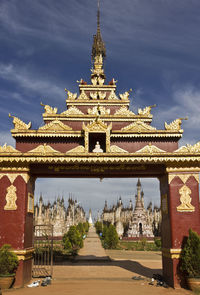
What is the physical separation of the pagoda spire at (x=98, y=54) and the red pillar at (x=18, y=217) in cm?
970

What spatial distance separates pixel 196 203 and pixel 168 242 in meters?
2.25

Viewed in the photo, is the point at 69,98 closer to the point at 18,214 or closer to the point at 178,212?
the point at 18,214

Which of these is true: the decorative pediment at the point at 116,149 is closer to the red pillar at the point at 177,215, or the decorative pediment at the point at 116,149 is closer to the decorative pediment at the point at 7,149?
the red pillar at the point at 177,215

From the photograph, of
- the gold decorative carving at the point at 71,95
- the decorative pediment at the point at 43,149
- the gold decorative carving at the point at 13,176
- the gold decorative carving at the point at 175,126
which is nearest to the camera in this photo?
the gold decorative carving at the point at 13,176

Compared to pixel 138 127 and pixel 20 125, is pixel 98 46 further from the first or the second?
pixel 20 125

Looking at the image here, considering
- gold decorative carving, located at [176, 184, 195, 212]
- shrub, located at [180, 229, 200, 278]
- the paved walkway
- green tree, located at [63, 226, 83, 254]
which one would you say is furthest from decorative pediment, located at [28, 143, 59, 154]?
green tree, located at [63, 226, 83, 254]

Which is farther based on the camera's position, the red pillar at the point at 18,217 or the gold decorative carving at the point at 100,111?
the gold decorative carving at the point at 100,111

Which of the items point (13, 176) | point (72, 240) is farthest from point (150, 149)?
point (72, 240)

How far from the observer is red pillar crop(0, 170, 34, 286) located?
12.2 metres

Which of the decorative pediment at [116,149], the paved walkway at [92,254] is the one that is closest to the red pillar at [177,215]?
the decorative pediment at [116,149]

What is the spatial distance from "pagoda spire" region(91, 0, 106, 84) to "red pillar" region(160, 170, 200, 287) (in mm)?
9682

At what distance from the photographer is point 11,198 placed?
41.6 feet

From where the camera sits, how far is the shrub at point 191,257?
11.4 m

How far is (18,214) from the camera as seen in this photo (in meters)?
12.5
